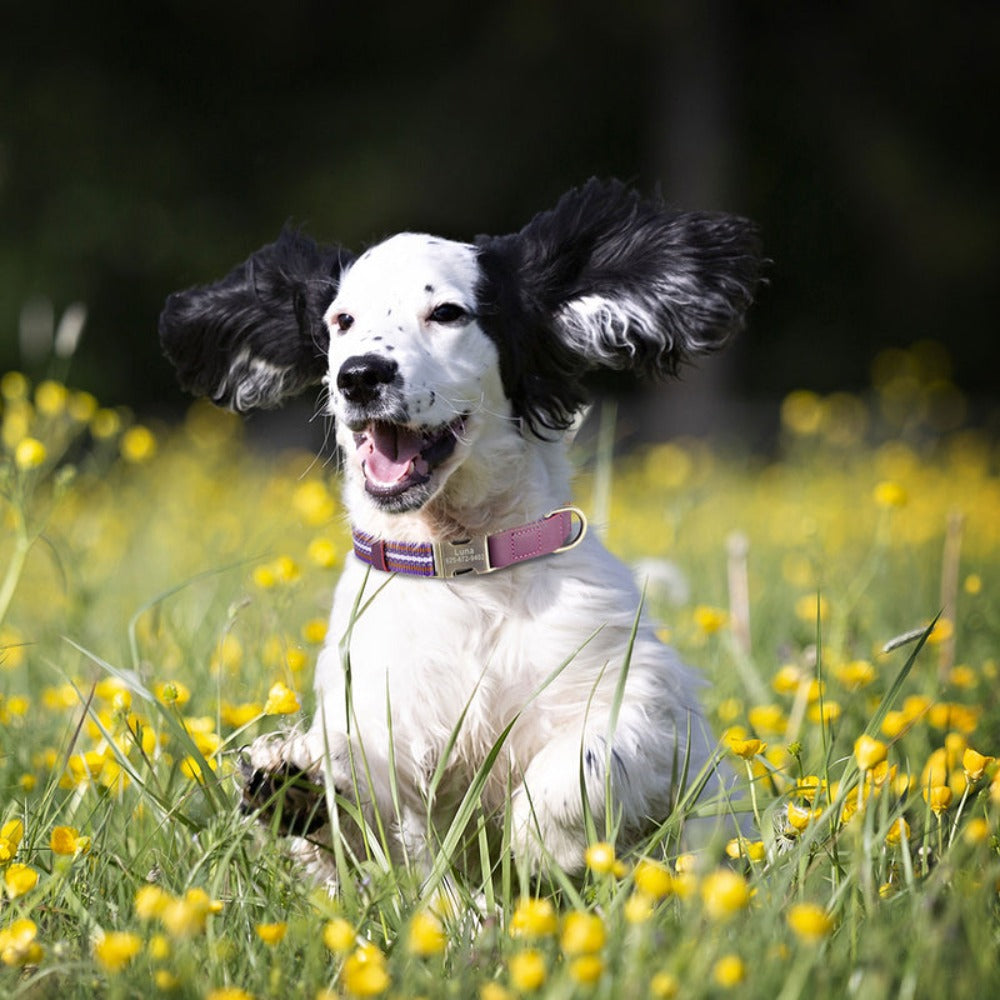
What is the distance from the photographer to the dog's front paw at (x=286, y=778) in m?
2.30

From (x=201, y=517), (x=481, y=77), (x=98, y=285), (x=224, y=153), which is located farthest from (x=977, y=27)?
(x=201, y=517)

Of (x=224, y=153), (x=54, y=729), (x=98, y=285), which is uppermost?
(x=224, y=153)

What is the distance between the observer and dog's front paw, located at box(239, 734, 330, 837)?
7.55ft

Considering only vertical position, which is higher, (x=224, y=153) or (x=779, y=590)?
(x=224, y=153)

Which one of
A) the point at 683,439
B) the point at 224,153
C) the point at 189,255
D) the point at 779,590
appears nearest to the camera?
the point at 779,590

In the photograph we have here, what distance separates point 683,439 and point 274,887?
35.7 ft

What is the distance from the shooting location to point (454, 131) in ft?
50.2

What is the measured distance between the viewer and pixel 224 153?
15.5 m

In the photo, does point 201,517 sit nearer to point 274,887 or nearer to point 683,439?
point 274,887

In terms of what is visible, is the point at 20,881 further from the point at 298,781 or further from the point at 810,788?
the point at 810,788

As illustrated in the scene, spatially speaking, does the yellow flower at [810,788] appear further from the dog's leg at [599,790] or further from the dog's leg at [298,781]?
the dog's leg at [298,781]

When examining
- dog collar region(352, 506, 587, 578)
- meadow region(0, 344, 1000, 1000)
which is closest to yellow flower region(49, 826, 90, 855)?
meadow region(0, 344, 1000, 1000)

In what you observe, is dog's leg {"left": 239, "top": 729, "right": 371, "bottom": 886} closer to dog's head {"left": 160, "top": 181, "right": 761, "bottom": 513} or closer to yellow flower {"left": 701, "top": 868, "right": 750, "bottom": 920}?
dog's head {"left": 160, "top": 181, "right": 761, "bottom": 513}

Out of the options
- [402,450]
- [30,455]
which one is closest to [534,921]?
[402,450]
